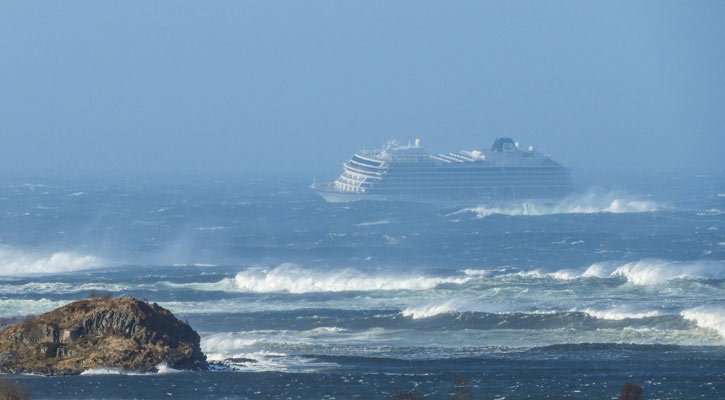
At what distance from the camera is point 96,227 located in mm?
107125

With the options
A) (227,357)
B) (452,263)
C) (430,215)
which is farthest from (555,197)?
(227,357)

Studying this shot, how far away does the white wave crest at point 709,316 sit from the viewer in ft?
159

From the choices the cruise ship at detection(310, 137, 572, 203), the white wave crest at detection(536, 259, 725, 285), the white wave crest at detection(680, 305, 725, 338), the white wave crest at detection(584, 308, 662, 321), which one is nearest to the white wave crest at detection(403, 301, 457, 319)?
the white wave crest at detection(584, 308, 662, 321)

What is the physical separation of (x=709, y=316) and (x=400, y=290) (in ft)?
61.0

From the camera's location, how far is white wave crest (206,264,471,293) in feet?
220

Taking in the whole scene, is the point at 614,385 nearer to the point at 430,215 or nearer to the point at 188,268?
the point at 188,268

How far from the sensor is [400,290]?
65.4 m

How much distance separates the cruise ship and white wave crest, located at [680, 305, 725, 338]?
9199 cm

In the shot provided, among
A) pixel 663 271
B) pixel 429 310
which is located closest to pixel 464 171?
pixel 663 271

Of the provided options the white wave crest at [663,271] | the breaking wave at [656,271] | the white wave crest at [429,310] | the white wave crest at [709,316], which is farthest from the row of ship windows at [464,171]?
the white wave crest at [709,316]

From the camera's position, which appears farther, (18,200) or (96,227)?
(18,200)

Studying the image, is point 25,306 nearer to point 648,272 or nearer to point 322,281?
point 322,281

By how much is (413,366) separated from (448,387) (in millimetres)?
4226

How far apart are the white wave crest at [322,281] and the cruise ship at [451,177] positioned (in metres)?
72.2
